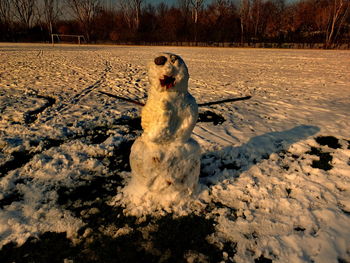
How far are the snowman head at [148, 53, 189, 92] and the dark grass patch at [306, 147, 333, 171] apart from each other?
98.2 inches

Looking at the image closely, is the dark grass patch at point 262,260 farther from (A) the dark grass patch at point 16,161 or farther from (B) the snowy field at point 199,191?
(A) the dark grass patch at point 16,161

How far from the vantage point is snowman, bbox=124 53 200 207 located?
7.16 ft

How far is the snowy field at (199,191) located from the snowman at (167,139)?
1.00ft

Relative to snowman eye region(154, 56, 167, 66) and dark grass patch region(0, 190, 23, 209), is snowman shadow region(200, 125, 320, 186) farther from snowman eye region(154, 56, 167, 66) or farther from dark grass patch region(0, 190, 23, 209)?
dark grass patch region(0, 190, 23, 209)

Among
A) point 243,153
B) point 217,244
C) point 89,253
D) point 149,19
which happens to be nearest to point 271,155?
point 243,153

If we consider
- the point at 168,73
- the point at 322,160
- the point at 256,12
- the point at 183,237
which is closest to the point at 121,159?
the point at 183,237

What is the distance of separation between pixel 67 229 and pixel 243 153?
266 cm

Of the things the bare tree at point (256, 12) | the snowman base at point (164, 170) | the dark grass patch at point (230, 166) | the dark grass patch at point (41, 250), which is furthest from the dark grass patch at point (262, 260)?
the bare tree at point (256, 12)

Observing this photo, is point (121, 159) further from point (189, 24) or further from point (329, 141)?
point (189, 24)

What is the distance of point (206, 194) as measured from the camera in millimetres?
2752

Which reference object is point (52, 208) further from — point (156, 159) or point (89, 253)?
point (156, 159)

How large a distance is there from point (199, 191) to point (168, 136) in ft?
2.93

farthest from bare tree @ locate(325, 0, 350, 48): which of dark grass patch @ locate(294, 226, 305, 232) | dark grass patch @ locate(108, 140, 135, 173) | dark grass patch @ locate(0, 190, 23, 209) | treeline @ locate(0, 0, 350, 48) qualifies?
dark grass patch @ locate(0, 190, 23, 209)

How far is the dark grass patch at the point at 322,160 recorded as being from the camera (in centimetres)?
336
